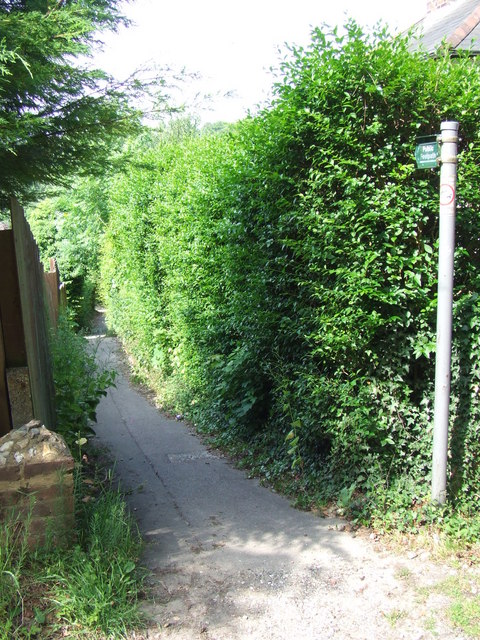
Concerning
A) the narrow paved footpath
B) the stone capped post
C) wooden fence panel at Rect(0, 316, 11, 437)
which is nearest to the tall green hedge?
the narrow paved footpath

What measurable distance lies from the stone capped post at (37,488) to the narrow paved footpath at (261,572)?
695 mm

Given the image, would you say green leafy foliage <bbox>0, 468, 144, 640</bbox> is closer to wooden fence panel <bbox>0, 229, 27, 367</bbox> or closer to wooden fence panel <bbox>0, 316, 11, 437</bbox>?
wooden fence panel <bbox>0, 316, 11, 437</bbox>

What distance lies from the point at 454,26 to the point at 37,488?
11.3 meters

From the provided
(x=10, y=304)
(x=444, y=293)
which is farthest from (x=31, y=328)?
(x=444, y=293)

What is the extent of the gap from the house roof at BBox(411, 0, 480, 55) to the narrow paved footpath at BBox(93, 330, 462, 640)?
6.15m

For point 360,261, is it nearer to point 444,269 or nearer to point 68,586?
point 444,269

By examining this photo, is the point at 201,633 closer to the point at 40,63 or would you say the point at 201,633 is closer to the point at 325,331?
the point at 325,331

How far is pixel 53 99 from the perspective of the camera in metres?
3.85

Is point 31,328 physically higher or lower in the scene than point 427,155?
lower

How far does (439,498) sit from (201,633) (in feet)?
6.42

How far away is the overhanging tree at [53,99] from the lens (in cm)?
340

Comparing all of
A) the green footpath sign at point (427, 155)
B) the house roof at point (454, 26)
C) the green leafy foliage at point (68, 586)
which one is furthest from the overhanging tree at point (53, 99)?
the house roof at point (454, 26)

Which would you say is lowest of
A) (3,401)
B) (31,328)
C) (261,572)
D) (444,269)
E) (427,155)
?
(261,572)

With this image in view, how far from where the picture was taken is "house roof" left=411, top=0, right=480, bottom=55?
943 centimetres
